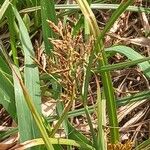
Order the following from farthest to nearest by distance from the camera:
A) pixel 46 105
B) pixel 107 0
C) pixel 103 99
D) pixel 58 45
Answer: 1. pixel 107 0
2. pixel 46 105
3. pixel 103 99
4. pixel 58 45

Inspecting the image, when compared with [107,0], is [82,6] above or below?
below

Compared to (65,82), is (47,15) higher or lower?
higher

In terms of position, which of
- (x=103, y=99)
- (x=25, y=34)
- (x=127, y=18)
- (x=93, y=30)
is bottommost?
(x=103, y=99)

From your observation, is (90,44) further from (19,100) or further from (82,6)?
(19,100)

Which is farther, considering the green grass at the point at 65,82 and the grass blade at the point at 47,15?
the grass blade at the point at 47,15

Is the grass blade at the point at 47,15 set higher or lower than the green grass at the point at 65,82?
higher

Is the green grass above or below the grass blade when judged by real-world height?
below

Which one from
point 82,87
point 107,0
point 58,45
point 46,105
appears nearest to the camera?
point 58,45

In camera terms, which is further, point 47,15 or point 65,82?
point 47,15

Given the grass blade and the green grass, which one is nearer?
the green grass

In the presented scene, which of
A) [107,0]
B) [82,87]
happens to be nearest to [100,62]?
[82,87]

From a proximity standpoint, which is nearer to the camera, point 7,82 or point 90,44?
point 90,44
